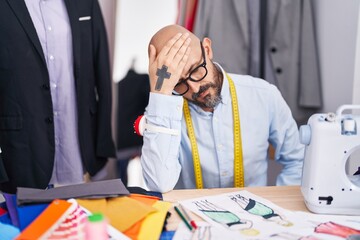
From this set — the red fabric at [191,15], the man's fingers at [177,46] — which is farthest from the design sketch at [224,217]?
the red fabric at [191,15]

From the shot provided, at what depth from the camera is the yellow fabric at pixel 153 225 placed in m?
1.00

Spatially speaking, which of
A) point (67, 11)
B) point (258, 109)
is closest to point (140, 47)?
point (67, 11)

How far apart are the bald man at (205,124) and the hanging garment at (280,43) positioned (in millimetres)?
611

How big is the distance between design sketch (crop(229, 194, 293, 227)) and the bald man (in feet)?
0.77

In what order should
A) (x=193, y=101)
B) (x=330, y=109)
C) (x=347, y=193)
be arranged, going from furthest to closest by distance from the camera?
1. (x=330, y=109)
2. (x=193, y=101)
3. (x=347, y=193)

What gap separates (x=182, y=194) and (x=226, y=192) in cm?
14

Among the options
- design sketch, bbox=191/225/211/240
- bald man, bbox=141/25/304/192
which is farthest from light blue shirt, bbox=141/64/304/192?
design sketch, bbox=191/225/211/240

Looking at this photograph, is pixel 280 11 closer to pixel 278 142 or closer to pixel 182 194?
pixel 278 142

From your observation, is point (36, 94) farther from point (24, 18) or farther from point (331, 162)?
point (331, 162)

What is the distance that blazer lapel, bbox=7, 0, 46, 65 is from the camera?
170cm

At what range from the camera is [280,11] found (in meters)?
2.17

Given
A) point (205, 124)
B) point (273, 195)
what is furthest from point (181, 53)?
point (273, 195)

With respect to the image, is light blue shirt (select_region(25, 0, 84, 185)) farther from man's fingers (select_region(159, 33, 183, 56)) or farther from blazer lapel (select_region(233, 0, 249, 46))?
blazer lapel (select_region(233, 0, 249, 46))

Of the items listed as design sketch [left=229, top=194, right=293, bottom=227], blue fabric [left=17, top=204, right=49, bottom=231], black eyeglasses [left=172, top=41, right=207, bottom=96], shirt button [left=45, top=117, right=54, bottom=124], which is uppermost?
black eyeglasses [left=172, top=41, right=207, bottom=96]
